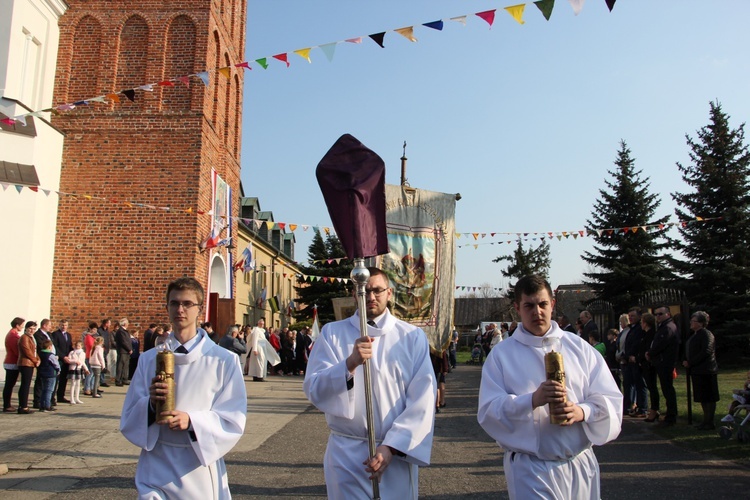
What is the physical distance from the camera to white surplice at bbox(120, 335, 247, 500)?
3711 mm

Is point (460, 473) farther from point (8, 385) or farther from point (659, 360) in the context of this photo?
point (8, 385)

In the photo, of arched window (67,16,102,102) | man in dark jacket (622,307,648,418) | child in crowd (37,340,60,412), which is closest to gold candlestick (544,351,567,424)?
man in dark jacket (622,307,648,418)

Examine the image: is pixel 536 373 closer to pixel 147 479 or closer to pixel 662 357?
pixel 147 479

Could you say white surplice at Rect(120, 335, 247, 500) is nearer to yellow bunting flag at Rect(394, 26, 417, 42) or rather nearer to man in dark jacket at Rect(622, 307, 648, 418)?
A: yellow bunting flag at Rect(394, 26, 417, 42)

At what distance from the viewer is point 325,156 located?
13.3ft

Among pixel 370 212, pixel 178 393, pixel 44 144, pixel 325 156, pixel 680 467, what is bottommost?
pixel 680 467

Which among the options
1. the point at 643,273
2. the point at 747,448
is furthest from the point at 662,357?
the point at 643,273

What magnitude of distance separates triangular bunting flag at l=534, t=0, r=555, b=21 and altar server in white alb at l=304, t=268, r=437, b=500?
16.6 ft

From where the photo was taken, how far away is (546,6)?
7707 mm

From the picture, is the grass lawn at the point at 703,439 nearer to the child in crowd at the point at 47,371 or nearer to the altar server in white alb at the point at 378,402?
the altar server in white alb at the point at 378,402

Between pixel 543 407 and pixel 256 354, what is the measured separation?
18.1 meters

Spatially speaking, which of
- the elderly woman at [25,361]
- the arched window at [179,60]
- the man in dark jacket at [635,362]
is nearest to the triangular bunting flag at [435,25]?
the man in dark jacket at [635,362]

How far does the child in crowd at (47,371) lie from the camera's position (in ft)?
40.0

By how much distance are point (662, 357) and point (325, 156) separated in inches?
346
